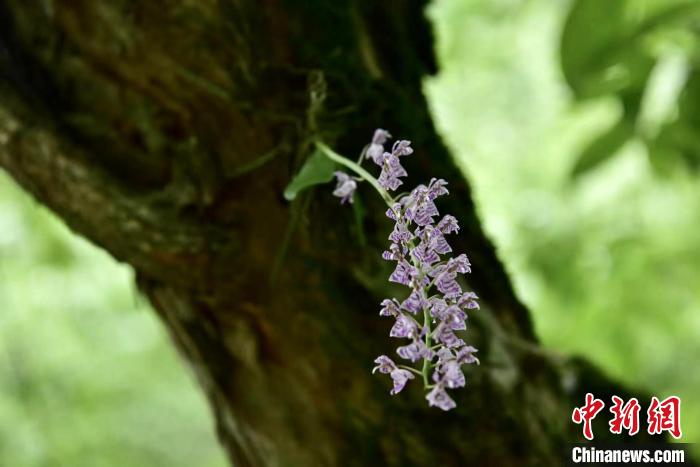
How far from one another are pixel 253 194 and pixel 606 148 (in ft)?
2.24

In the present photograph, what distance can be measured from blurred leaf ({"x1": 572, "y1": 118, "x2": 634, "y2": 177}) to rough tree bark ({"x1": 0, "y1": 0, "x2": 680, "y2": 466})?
1.26 feet

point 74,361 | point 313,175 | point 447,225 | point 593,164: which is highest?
point 74,361

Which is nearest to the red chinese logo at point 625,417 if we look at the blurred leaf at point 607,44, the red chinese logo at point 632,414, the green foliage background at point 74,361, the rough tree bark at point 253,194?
the red chinese logo at point 632,414

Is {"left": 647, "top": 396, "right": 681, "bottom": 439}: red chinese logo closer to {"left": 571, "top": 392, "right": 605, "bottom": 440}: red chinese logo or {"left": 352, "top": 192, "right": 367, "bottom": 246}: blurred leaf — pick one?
{"left": 571, "top": 392, "right": 605, "bottom": 440}: red chinese logo

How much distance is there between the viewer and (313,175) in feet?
2.70

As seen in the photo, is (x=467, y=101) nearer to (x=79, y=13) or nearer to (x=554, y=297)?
(x=554, y=297)

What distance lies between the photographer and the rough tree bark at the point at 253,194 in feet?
3.39

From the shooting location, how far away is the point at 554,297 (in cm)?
266

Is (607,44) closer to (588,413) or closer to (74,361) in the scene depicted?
(588,413)

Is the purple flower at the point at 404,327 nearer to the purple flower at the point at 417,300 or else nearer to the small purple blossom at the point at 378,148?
the purple flower at the point at 417,300

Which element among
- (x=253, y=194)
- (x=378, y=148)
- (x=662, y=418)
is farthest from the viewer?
(x=662, y=418)

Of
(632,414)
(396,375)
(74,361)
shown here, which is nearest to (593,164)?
(632,414)

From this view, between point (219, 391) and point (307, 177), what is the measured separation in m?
0.48

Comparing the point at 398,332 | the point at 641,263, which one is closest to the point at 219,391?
the point at 398,332
